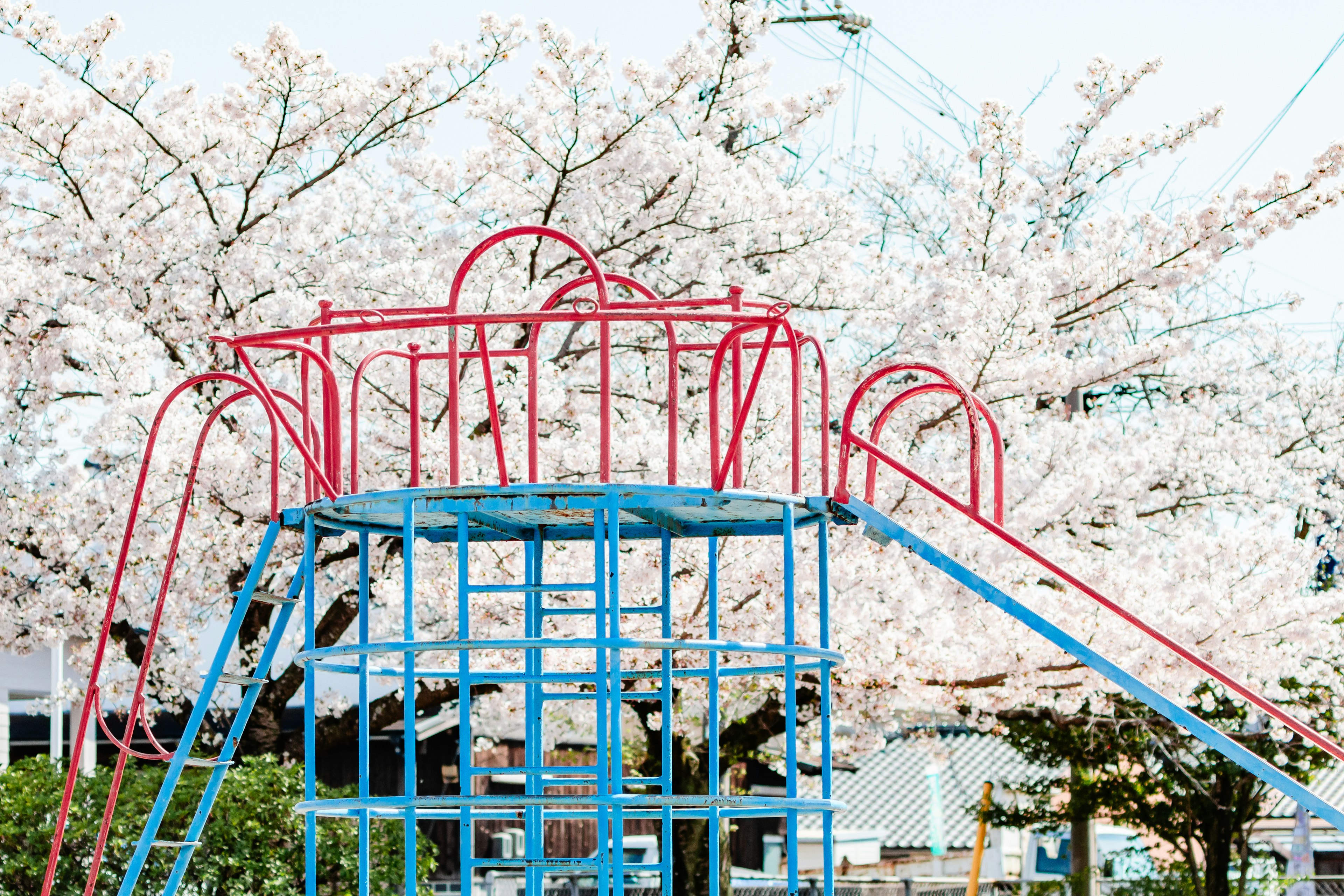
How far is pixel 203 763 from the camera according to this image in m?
6.20

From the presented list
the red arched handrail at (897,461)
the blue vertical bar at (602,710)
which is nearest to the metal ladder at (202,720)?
the blue vertical bar at (602,710)

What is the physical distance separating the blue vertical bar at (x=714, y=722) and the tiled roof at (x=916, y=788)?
17741 mm

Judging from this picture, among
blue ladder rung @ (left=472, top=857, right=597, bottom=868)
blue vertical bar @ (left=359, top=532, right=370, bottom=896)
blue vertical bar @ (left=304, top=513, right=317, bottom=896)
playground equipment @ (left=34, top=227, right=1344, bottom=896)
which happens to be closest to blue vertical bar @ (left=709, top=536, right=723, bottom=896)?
playground equipment @ (left=34, top=227, right=1344, bottom=896)

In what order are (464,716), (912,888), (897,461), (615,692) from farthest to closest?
1. (912,888)
2. (464,716)
3. (897,461)
4. (615,692)

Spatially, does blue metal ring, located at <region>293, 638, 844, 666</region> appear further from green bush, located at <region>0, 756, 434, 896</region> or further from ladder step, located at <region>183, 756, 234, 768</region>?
green bush, located at <region>0, 756, 434, 896</region>

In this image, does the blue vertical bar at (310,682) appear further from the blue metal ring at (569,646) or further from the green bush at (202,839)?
the green bush at (202,839)

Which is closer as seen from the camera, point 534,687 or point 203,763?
point 203,763

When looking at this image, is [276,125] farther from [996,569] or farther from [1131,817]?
[1131,817]

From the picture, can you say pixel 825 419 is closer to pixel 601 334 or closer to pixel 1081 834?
pixel 601 334

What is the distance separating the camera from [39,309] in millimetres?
11625

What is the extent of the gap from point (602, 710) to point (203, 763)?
1666 millimetres

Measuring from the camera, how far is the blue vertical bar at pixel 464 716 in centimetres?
566

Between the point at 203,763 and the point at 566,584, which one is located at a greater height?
the point at 566,584

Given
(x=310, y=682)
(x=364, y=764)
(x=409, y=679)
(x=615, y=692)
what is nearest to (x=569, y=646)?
(x=615, y=692)
